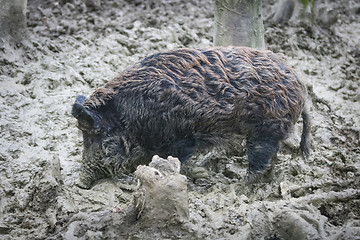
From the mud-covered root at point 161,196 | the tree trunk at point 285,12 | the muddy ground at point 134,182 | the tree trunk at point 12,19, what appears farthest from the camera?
the tree trunk at point 285,12

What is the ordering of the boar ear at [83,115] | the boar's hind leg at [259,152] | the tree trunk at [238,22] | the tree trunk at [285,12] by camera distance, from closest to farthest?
1. the boar ear at [83,115]
2. the boar's hind leg at [259,152]
3. the tree trunk at [238,22]
4. the tree trunk at [285,12]

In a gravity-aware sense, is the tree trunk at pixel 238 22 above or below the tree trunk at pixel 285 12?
above

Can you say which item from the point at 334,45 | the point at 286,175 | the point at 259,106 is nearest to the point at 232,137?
the point at 259,106

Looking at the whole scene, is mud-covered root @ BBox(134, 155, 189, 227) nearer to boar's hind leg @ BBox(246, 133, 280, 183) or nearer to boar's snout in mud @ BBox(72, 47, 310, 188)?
boar's snout in mud @ BBox(72, 47, 310, 188)

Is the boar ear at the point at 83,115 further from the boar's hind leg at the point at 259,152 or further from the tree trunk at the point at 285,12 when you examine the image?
the tree trunk at the point at 285,12

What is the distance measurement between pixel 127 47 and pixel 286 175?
2.76 metres

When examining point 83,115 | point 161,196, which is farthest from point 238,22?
point 161,196

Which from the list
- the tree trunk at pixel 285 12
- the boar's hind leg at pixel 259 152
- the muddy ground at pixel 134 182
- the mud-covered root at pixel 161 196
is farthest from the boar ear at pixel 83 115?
the tree trunk at pixel 285 12

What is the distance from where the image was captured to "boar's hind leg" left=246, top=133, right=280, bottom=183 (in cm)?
435

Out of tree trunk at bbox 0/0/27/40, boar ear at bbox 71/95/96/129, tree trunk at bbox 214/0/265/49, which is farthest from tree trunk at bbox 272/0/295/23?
boar ear at bbox 71/95/96/129

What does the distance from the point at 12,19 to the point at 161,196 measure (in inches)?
148

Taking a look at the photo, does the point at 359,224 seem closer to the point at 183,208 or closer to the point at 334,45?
the point at 183,208

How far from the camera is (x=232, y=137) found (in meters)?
4.39

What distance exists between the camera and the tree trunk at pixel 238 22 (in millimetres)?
5539
